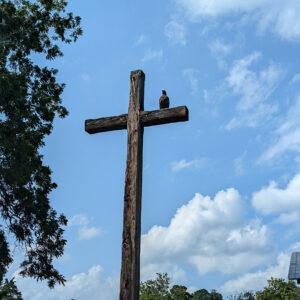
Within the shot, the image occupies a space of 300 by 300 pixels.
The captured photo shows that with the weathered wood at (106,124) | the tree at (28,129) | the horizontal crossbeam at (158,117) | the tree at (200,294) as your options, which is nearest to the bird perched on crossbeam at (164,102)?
the horizontal crossbeam at (158,117)

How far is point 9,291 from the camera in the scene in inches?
491

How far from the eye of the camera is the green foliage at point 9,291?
12.2m

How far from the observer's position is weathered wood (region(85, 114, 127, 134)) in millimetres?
6832

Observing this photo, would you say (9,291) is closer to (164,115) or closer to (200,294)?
(164,115)

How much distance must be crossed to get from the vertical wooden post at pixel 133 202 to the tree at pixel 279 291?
26727 millimetres

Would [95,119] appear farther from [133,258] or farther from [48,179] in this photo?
[48,179]

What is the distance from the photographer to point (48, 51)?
1764cm

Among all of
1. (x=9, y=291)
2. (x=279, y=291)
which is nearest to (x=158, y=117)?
(x=9, y=291)

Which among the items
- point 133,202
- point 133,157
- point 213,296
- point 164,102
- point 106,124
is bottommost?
point 133,202

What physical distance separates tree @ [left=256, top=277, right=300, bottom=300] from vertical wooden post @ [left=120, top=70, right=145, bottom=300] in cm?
2673

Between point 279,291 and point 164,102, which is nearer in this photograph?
point 164,102

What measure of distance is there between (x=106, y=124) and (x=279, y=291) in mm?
27433

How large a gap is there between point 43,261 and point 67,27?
32.1 ft

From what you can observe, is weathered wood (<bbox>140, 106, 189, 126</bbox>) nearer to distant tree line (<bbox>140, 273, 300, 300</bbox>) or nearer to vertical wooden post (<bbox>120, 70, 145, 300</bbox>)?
vertical wooden post (<bbox>120, 70, 145, 300</bbox>)
